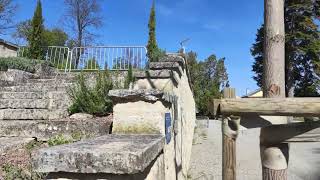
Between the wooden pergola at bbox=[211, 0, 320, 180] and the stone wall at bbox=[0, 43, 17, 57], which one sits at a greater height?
the stone wall at bbox=[0, 43, 17, 57]

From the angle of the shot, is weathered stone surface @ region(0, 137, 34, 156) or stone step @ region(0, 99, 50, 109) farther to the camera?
stone step @ region(0, 99, 50, 109)

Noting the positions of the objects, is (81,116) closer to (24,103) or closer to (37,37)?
(24,103)

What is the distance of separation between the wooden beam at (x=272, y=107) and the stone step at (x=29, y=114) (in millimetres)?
3362

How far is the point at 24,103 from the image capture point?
20.2 feet

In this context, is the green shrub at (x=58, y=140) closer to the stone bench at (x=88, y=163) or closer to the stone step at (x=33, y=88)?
the stone bench at (x=88, y=163)

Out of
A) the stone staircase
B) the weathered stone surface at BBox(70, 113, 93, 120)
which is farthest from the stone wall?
the weathered stone surface at BBox(70, 113, 93, 120)

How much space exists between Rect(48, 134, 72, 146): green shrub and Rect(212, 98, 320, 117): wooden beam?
2206 millimetres

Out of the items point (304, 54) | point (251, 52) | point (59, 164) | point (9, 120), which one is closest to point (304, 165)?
point (9, 120)

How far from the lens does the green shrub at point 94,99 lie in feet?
17.9

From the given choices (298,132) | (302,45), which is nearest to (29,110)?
(298,132)

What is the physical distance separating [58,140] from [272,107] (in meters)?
2.68

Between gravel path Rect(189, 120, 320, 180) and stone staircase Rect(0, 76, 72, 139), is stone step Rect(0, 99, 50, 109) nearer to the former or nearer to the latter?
stone staircase Rect(0, 76, 72, 139)

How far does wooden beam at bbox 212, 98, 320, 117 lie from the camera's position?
2.95m

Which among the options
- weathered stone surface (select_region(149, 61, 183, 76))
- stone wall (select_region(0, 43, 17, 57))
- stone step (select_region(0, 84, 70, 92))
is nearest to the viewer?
weathered stone surface (select_region(149, 61, 183, 76))
